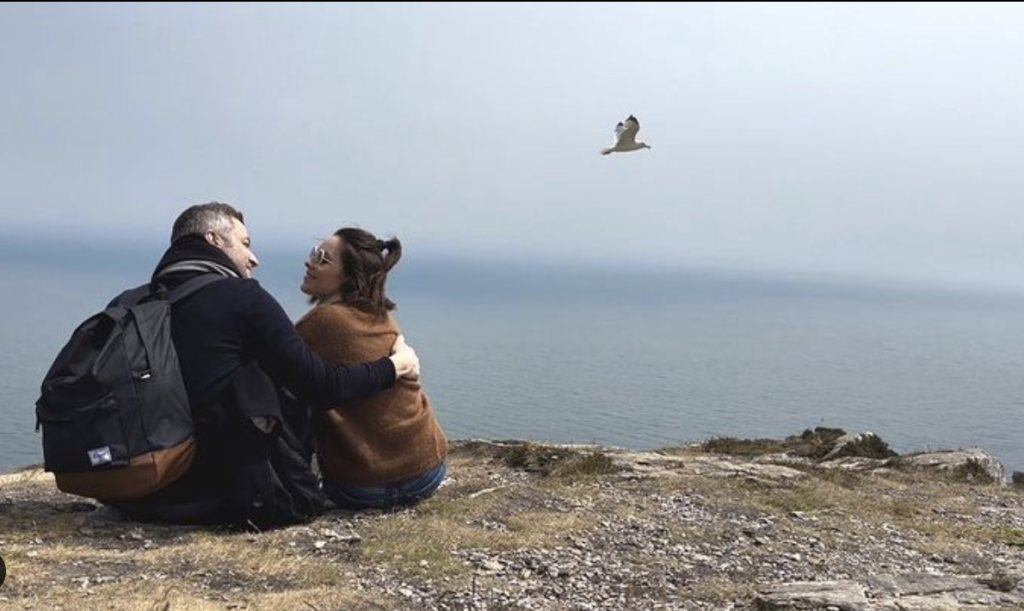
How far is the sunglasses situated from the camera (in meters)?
8.48

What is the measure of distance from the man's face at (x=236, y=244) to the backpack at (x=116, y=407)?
0.87 metres

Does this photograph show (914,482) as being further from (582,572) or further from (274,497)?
(274,497)

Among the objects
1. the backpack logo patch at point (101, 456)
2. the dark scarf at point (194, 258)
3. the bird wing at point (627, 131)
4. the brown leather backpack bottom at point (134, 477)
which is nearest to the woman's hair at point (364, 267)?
the dark scarf at point (194, 258)

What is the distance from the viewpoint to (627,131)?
45.9ft

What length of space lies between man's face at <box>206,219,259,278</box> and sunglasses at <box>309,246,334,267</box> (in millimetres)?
570

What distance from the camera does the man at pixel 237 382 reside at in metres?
7.53

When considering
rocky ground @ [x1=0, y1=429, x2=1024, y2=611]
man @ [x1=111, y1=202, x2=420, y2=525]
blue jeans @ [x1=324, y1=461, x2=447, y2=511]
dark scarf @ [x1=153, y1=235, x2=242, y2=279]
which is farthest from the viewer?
blue jeans @ [x1=324, y1=461, x2=447, y2=511]

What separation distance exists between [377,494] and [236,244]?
280 centimetres

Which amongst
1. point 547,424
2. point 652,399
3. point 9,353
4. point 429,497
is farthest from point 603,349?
point 429,497

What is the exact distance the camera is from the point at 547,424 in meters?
53.8

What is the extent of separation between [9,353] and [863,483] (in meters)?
78.9

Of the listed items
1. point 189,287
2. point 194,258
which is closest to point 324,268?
point 194,258

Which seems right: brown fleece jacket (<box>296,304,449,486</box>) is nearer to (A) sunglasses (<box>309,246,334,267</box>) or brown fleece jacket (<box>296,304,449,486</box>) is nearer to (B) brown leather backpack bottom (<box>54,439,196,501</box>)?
(A) sunglasses (<box>309,246,334,267</box>)

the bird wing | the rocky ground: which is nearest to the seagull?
the bird wing
